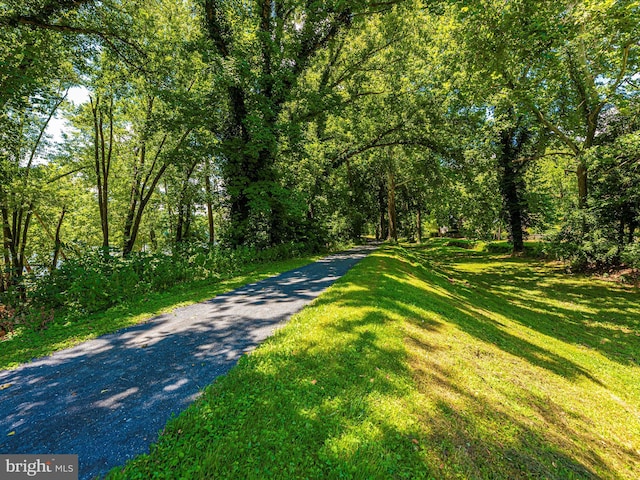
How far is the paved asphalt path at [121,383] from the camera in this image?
7.79 ft

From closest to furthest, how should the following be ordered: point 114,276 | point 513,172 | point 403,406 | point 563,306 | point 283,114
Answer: point 403,406, point 114,276, point 563,306, point 283,114, point 513,172

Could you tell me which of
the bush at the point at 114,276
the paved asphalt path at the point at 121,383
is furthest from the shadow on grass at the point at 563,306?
the bush at the point at 114,276

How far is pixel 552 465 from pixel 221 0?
18840 mm

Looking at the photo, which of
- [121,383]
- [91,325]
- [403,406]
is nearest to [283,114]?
[91,325]

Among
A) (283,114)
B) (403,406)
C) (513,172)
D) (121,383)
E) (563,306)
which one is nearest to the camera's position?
(403,406)

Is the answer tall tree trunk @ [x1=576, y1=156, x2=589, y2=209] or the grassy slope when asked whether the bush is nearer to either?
the grassy slope

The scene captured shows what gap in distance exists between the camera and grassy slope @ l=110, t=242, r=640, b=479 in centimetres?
227

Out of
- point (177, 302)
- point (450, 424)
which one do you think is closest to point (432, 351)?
point (450, 424)

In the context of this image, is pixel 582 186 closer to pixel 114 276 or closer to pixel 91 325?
pixel 114 276

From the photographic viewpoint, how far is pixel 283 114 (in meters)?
16.3

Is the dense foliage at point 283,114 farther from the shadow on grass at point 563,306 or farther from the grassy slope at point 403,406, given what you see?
the grassy slope at point 403,406

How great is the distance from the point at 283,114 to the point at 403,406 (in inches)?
665

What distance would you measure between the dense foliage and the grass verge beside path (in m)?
0.69

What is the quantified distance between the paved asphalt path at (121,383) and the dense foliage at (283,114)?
310 centimetres
